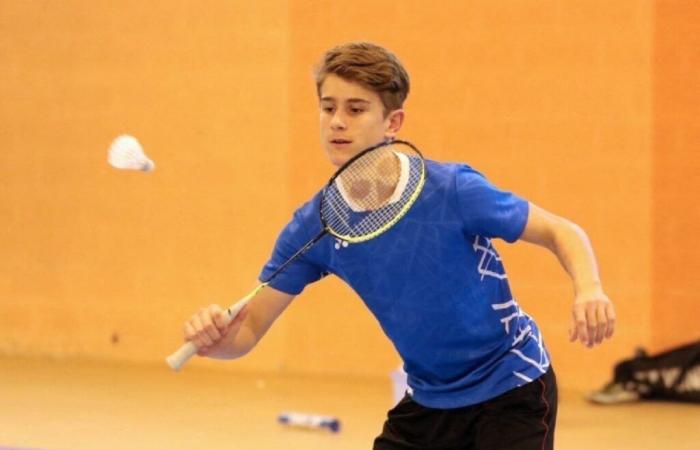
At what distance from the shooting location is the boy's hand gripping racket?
377cm

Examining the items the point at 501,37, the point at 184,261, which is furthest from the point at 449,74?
the point at 184,261

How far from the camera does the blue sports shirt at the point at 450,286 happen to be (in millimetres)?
3717

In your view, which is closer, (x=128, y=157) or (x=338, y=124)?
(x=338, y=124)

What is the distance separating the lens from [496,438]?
3682mm

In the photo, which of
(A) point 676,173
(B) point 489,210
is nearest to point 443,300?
(B) point 489,210

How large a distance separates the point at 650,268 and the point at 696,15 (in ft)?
4.94

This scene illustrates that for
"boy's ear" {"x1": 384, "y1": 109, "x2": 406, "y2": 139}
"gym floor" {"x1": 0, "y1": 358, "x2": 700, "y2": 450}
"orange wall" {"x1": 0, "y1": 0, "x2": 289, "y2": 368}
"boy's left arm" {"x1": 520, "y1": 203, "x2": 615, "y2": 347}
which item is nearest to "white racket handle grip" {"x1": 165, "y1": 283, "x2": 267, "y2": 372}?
"boy's ear" {"x1": 384, "y1": 109, "x2": 406, "y2": 139}

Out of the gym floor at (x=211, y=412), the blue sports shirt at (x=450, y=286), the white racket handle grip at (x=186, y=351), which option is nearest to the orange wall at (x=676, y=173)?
the gym floor at (x=211, y=412)

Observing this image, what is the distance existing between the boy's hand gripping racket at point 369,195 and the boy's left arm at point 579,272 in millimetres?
354

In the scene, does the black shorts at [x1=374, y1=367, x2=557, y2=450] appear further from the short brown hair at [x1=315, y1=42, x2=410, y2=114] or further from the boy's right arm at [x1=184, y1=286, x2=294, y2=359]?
the short brown hair at [x1=315, y1=42, x2=410, y2=114]

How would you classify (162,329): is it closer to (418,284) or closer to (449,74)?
(449,74)

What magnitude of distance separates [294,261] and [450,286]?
0.50 metres

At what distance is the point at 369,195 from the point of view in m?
3.83

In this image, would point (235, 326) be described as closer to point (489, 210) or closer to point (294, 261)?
point (294, 261)
